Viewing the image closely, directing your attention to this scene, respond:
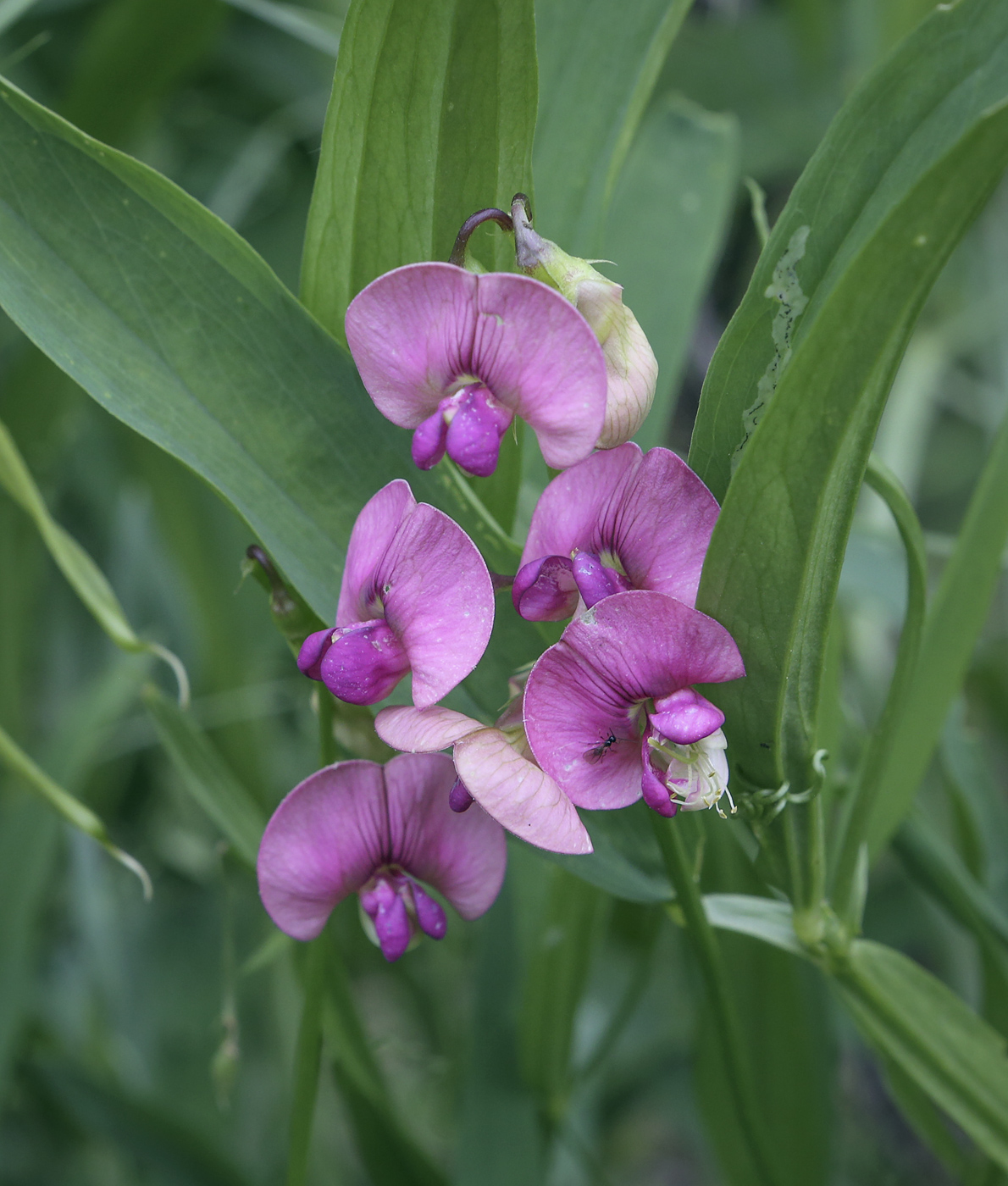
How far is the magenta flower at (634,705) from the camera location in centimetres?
34

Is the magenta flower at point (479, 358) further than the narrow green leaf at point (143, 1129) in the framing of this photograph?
No

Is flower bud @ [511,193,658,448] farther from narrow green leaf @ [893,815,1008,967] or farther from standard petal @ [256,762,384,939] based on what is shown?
narrow green leaf @ [893,815,1008,967]

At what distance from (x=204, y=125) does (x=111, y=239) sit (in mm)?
1040

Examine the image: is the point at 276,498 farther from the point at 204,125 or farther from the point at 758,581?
the point at 204,125

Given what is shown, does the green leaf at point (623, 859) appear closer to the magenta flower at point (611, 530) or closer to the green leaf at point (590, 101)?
the magenta flower at point (611, 530)

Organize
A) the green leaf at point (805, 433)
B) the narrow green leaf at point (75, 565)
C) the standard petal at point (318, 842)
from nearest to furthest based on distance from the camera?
the green leaf at point (805, 433) → the standard petal at point (318, 842) → the narrow green leaf at point (75, 565)

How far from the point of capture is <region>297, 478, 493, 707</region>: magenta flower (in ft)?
A: 1.13

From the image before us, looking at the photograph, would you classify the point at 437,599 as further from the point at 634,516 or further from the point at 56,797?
the point at 56,797

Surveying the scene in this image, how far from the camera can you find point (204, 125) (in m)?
1.32

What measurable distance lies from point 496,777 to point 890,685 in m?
0.20

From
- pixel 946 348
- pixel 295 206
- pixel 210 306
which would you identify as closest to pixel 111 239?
pixel 210 306

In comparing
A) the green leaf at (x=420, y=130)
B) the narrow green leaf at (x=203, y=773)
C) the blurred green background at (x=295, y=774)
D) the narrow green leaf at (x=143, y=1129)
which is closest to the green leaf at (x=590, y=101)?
the blurred green background at (x=295, y=774)

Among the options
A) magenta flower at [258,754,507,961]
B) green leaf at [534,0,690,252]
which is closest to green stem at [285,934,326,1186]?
magenta flower at [258,754,507,961]

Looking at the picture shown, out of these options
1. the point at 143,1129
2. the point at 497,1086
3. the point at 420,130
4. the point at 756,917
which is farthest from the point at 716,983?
the point at 143,1129
